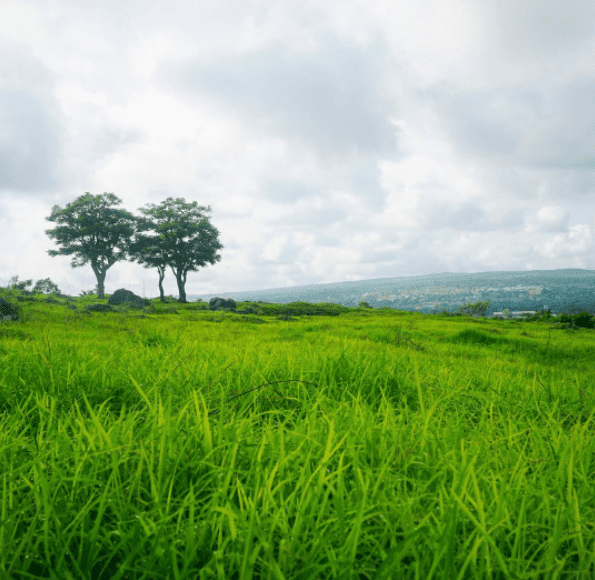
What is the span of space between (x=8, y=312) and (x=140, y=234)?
124 ft

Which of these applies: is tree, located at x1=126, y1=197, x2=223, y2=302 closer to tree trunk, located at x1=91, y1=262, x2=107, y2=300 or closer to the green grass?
tree trunk, located at x1=91, y1=262, x2=107, y2=300

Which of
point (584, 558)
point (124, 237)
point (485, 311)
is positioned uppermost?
point (124, 237)

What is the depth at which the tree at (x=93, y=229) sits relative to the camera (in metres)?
45.4

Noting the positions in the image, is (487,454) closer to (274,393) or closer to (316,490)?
(316,490)

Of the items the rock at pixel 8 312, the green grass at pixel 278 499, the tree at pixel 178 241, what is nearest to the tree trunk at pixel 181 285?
the tree at pixel 178 241

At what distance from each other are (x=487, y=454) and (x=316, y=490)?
0.97 m

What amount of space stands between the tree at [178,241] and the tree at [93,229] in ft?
6.11

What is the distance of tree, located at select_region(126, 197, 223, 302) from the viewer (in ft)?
150

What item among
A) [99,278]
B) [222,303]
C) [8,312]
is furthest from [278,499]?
[99,278]

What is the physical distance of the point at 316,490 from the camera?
48.5 inches

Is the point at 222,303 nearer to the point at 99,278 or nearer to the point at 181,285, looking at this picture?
the point at 181,285

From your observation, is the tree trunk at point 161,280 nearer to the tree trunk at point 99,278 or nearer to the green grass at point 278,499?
the tree trunk at point 99,278

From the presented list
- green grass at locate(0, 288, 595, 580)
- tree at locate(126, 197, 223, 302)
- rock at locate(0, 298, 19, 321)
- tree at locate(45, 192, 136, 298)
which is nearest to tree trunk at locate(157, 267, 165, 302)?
tree at locate(126, 197, 223, 302)

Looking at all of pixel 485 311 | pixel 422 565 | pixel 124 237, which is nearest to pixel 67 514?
pixel 422 565
